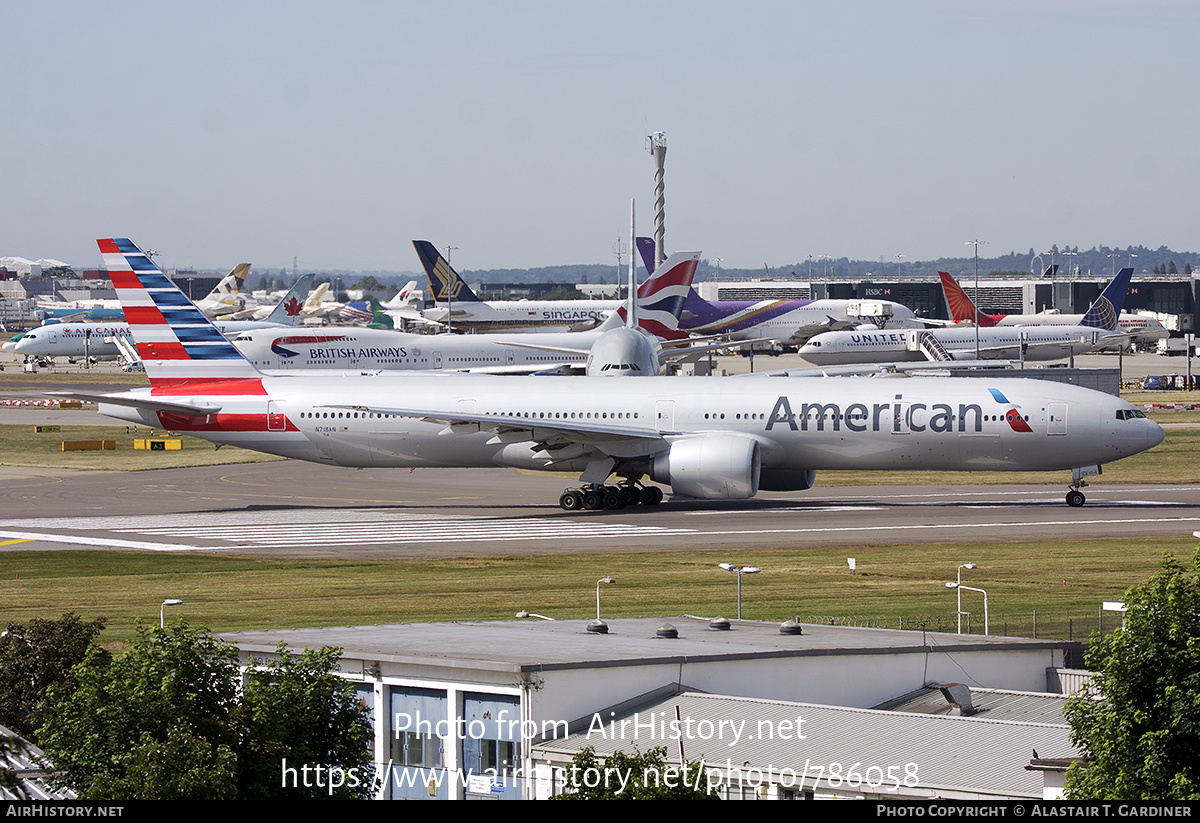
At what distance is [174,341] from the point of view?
5381 centimetres

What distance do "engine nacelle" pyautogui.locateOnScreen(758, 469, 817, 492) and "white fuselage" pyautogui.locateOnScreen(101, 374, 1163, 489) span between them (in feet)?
0.39

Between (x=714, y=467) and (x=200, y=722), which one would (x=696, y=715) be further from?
(x=714, y=467)

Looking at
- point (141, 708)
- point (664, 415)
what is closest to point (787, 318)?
point (664, 415)

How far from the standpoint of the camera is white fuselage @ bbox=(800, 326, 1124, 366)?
408 feet

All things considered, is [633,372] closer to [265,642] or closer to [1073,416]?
[1073,416]

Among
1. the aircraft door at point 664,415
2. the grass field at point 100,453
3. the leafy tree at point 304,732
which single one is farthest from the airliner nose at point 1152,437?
the grass field at point 100,453

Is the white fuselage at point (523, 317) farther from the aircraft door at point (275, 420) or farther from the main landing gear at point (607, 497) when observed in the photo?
the main landing gear at point (607, 497)

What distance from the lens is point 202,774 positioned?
13375 mm

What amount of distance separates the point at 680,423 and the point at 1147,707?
3608cm

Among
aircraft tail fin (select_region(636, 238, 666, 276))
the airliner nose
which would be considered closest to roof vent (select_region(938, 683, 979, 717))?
the airliner nose

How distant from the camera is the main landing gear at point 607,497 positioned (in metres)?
51.1

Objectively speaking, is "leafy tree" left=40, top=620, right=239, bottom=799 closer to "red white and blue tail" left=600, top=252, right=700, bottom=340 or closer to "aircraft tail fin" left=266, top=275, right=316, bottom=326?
"red white and blue tail" left=600, top=252, right=700, bottom=340

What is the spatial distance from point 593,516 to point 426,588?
49.5 feet
